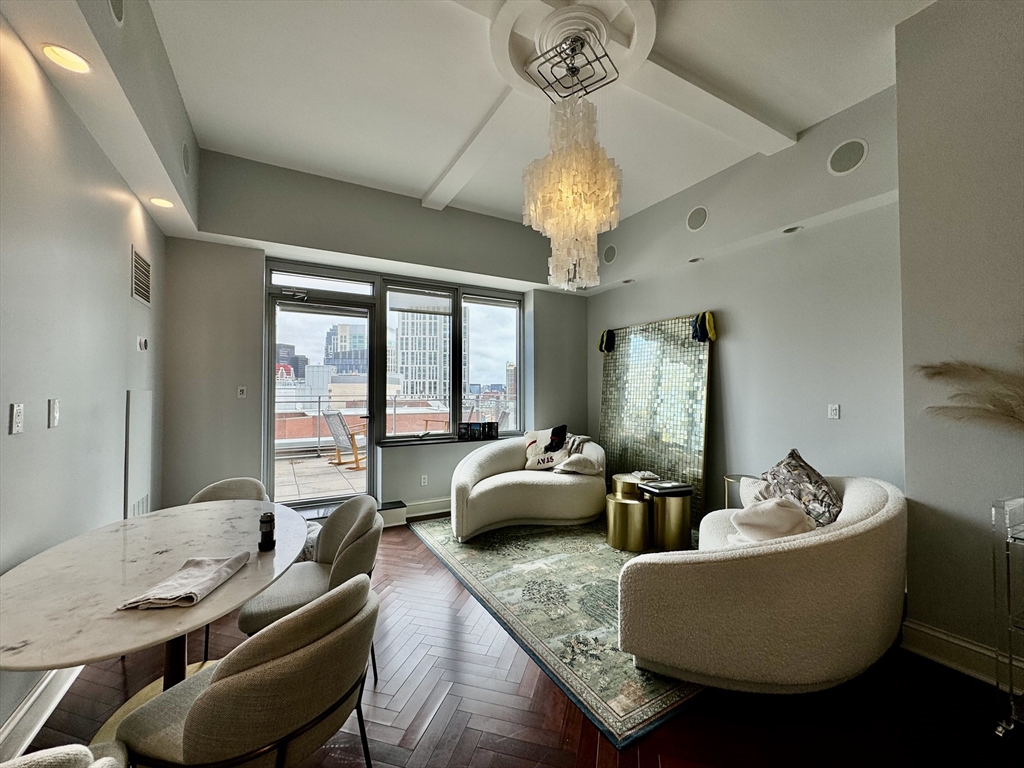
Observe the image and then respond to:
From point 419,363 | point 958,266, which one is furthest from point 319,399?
point 958,266

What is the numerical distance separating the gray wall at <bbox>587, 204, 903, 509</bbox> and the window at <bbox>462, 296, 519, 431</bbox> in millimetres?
1996

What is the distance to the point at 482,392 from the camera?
523 cm

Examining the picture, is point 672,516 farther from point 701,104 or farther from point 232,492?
point 232,492

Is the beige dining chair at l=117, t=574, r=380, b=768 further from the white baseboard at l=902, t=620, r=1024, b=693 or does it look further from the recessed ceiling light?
the white baseboard at l=902, t=620, r=1024, b=693

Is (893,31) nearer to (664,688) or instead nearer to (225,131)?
(664,688)

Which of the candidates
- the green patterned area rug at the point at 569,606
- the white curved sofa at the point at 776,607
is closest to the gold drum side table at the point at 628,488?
the green patterned area rug at the point at 569,606

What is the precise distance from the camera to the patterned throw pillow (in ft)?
7.85

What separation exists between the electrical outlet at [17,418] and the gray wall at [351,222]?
7.56 ft

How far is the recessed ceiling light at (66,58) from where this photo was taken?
1.58 m

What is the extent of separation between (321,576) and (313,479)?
2.66 metres

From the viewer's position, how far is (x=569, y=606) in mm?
2627

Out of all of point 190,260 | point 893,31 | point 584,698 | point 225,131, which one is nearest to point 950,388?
point 893,31

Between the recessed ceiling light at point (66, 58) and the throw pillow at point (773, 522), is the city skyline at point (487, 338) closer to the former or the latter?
the recessed ceiling light at point (66, 58)

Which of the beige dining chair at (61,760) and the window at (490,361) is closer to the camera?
the beige dining chair at (61,760)
